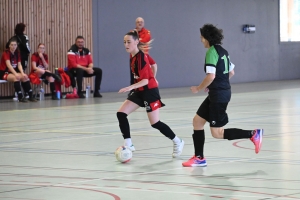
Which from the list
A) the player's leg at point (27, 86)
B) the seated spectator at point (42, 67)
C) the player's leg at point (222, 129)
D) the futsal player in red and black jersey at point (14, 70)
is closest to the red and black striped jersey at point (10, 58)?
the futsal player in red and black jersey at point (14, 70)

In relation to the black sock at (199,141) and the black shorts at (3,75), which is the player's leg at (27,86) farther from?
the black sock at (199,141)

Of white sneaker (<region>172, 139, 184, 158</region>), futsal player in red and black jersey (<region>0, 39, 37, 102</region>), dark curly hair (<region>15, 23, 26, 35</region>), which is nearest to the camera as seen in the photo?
white sneaker (<region>172, 139, 184, 158</region>)

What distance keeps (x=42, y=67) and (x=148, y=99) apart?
10.7 m

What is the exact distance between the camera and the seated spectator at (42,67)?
17828 mm

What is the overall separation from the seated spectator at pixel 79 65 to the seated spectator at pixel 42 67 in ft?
2.11

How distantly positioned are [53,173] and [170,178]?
1.20 m

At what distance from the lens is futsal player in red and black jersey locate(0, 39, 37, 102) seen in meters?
17.2

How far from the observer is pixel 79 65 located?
60.5 feet

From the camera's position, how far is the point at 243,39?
26.3m

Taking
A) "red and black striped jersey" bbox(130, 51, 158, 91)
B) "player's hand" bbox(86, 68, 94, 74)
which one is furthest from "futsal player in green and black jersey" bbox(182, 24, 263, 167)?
"player's hand" bbox(86, 68, 94, 74)

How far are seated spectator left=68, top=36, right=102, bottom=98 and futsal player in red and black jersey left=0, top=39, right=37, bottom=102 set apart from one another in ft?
4.95

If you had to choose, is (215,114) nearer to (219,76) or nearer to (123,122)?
(219,76)

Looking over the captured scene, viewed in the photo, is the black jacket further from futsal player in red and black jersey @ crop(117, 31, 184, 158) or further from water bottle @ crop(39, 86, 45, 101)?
futsal player in red and black jersey @ crop(117, 31, 184, 158)

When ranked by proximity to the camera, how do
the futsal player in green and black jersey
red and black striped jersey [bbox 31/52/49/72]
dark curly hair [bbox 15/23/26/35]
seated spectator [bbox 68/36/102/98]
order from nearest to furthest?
the futsal player in green and black jersey, dark curly hair [bbox 15/23/26/35], red and black striped jersey [bbox 31/52/49/72], seated spectator [bbox 68/36/102/98]
